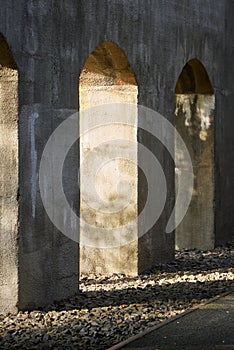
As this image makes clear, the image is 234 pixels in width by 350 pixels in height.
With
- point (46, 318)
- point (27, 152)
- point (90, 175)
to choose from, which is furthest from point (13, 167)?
point (90, 175)

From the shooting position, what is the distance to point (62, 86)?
801 cm

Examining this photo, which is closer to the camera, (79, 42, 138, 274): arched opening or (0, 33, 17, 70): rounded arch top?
(0, 33, 17, 70): rounded arch top

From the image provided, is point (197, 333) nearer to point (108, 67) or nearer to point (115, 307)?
point (115, 307)

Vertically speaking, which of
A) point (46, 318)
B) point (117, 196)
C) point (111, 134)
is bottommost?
point (46, 318)

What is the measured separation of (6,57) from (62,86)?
2.87ft

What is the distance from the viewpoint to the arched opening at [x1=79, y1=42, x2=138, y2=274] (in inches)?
380

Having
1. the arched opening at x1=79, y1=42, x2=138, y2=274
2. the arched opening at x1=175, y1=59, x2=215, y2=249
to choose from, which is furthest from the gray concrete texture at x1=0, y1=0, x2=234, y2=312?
the arched opening at x1=175, y1=59, x2=215, y2=249

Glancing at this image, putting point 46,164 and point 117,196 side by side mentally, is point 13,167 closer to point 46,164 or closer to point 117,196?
point 46,164

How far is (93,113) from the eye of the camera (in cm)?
995

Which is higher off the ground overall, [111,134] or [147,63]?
[147,63]

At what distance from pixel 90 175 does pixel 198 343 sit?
155 inches

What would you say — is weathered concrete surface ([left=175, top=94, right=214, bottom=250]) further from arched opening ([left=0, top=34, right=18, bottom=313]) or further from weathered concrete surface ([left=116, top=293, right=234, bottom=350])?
arched opening ([left=0, top=34, right=18, bottom=313])

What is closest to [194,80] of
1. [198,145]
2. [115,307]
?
[198,145]

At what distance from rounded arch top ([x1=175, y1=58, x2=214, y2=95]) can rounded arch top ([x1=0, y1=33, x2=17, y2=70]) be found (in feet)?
14.8
